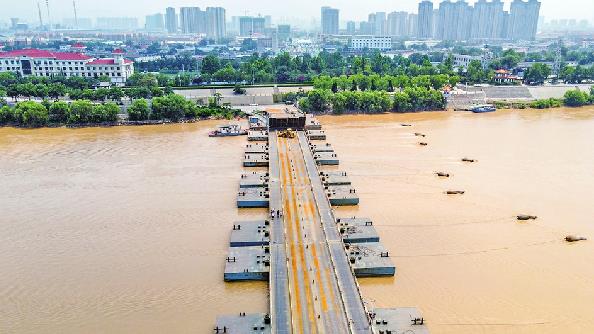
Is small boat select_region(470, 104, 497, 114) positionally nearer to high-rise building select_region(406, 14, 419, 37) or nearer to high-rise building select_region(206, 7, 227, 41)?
high-rise building select_region(406, 14, 419, 37)

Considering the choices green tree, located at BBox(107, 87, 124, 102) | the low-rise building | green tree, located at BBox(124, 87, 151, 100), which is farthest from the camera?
the low-rise building

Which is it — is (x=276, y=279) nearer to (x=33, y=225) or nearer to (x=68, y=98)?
(x=33, y=225)

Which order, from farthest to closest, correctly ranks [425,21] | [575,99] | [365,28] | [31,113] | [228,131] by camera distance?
[365,28] < [425,21] < [575,99] < [31,113] < [228,131]

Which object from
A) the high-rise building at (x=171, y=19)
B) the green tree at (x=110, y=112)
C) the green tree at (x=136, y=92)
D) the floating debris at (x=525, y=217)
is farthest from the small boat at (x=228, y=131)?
the high-rise building at (x=171, y=19)

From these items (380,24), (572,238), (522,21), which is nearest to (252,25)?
(380,24)

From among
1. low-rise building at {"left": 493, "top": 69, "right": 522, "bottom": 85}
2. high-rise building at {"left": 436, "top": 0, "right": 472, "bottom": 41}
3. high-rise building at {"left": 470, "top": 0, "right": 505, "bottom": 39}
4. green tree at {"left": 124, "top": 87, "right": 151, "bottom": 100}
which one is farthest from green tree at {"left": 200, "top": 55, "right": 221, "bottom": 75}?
high-rise building at {"left": 470, "top": 0, "right": 505, "bottom": 39}

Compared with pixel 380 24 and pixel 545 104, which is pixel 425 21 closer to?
pixel 380 24
